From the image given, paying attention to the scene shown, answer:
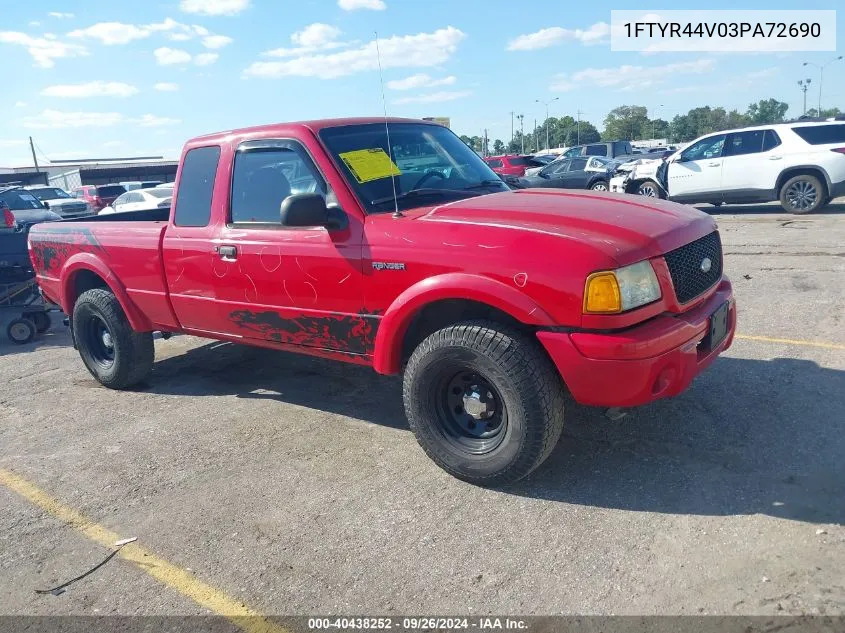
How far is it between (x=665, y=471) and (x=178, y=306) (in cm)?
342

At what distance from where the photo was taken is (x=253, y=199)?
4.49 meters

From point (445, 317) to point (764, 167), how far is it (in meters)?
12.0

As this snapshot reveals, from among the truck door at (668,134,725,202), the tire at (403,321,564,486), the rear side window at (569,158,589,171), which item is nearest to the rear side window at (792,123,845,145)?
the truck door at (668,134,725,202)

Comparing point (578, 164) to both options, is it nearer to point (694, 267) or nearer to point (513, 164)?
point (513, 164)

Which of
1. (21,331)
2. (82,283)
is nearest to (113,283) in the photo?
(82,283)

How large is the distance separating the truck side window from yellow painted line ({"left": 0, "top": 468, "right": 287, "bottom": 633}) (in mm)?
1981

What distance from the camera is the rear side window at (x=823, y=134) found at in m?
12.9

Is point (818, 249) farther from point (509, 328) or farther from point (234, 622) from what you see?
point (234, 622)

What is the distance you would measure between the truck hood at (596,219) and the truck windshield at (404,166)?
26 centimetres

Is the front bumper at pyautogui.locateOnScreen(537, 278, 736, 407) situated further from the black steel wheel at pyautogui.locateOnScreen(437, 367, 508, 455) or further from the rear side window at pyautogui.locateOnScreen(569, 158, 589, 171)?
the rear side window at pyautogui.locateOnScreen(569, 158, 589, 171)

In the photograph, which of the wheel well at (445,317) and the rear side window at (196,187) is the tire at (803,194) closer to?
the wheel well at (445,317)

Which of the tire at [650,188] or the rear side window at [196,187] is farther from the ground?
the rear side window at [196,187]

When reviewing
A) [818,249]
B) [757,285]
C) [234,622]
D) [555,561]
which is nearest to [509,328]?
[555,561]

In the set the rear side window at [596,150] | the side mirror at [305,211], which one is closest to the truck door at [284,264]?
the side mirror at [305,211]
